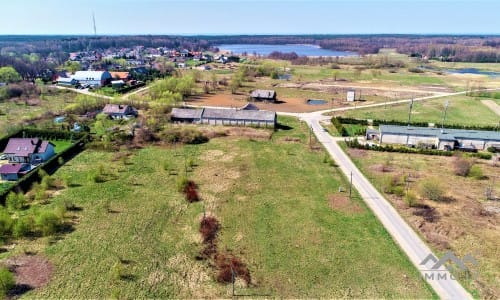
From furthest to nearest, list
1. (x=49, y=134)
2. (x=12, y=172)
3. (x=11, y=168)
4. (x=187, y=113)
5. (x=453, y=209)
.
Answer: (x=187, y=113) < (x=49, y=134) < (x=11, y=168) < (x=12, y=172) < (x=453, y=209)

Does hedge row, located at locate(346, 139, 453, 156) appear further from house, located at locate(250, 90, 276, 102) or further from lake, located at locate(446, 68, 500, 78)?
lake, located at locate(446, 68, 500, 78)

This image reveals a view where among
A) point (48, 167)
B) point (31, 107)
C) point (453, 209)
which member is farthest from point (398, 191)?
point (31, 107)

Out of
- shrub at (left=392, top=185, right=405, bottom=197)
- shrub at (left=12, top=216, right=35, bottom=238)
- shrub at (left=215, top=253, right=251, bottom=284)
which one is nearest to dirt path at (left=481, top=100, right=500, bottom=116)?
shrub at (left=392, top=185, right=405, bottom=197)

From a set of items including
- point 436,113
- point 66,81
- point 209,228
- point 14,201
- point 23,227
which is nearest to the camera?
point 23,227

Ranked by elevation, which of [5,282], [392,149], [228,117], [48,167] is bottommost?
[5,282]

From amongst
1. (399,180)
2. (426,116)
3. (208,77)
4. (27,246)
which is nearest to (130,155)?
(27,246)

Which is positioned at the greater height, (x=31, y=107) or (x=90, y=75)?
(x=90, y=75)

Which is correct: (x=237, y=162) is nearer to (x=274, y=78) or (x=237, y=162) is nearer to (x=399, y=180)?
(x=399, y=180)

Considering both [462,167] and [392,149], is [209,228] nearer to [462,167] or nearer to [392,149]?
[392,149]
